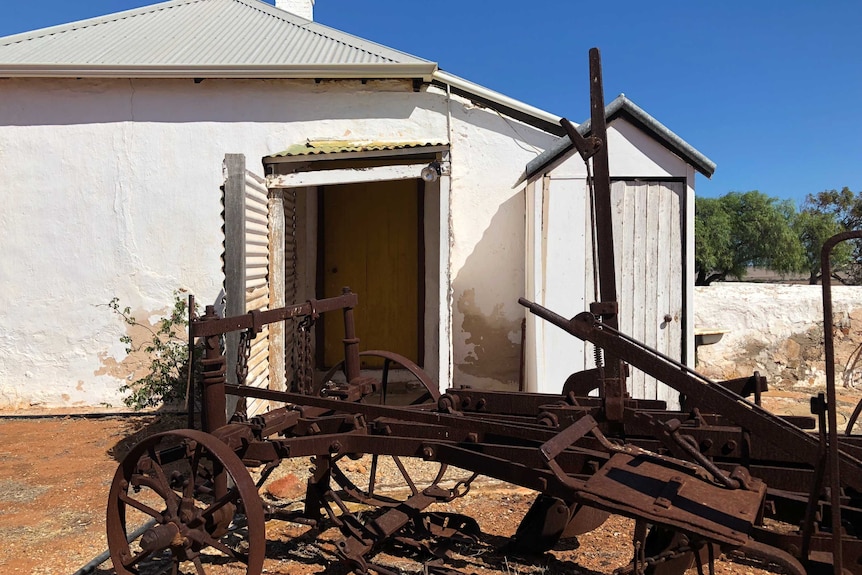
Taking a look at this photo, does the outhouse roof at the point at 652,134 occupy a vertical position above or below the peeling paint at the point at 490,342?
above

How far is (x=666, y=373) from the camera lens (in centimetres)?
257

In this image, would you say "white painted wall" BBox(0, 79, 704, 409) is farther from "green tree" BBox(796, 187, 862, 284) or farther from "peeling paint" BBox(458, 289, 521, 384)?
"green tree" BBox(796, 187, 862, 284)

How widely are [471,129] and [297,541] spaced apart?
5.41 m

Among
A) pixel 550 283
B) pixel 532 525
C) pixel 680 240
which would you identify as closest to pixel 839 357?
pixel 680 240

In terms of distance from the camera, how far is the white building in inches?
244

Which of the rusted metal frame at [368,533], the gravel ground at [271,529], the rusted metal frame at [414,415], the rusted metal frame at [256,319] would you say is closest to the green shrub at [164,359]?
the gravel ground at [271,529]

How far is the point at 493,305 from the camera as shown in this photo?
25.6ft

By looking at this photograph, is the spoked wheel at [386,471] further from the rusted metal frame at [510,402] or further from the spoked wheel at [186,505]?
the spoked wheel at [186,505]

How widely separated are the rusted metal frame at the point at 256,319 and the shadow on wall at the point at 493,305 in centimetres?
366

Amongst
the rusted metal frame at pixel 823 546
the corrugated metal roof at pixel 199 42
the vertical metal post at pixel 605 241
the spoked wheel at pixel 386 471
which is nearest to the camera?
the rusted metal frame at pixel 823 546

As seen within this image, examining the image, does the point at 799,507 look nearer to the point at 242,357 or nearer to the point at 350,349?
the point at 350,349

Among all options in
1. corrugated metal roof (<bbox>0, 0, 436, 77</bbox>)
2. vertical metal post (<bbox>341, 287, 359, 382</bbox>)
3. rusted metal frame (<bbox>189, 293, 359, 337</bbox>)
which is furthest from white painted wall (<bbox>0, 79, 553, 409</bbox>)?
rusted metal frame (<bbox>189, 293, 359, 337</bbox>)

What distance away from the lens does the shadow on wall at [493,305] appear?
7.71 meters

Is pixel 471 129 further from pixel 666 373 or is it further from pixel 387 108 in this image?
pixel 666 373
